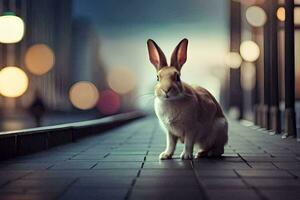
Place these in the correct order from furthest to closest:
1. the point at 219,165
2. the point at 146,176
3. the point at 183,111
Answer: the point at 183,111 < the point at 219,165 < the point at 146,176

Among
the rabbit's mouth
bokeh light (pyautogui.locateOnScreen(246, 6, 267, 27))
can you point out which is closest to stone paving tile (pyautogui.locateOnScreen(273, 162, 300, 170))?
the rabbit's mouth

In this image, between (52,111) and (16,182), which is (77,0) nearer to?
(52,111)

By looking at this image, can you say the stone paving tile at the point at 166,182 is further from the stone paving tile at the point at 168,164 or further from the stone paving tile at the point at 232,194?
the stone paving tile at the point at 168,164

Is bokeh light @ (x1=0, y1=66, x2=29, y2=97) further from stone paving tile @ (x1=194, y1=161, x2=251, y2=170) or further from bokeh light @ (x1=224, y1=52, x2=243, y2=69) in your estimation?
stone paving tile @ (x1=194, y1=161, x2=251, y2=170)

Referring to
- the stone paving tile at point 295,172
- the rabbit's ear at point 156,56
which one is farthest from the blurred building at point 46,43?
the stone paving tile at point 295,172

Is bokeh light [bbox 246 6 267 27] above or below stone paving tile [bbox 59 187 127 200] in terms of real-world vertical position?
above

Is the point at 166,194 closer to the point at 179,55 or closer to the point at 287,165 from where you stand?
the point at 287,165

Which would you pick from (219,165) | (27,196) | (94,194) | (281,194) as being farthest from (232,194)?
(219,165)

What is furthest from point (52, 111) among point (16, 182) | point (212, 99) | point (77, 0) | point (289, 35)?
point (16, 182)
